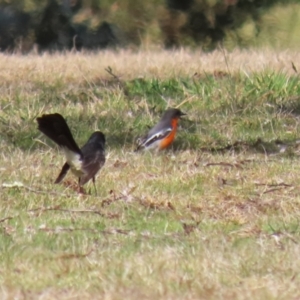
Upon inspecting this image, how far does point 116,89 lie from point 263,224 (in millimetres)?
5707

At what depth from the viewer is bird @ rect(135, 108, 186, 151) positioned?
8892 millimetres

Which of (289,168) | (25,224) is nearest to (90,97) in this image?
(289,168)

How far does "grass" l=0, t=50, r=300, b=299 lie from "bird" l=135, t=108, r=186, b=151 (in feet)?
0.46

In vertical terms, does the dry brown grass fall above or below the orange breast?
below

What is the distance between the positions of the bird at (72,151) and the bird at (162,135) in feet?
6.17

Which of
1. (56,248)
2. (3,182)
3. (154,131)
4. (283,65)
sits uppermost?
(56,248)

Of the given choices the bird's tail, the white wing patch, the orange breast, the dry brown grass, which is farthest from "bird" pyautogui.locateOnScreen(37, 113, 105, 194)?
the dry brown grass

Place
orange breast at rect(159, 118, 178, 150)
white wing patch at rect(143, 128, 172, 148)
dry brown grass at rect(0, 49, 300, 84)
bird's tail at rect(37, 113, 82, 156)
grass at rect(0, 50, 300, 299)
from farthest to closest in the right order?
dry brown grass at rect(0, 49, 300, 84), orange breast at rect(159, 118, 178, 150), white wing patch at rect(143, 128, 172, 148), bird's tail at rect(37, 113, 82, 156), grass at rect(0, 50, 300, 299)

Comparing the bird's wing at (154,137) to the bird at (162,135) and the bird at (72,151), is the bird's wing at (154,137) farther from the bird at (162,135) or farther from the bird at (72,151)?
the bird at (72,151)

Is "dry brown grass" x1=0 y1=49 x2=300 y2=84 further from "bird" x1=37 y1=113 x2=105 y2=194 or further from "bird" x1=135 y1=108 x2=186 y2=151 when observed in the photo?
"bird" x1=37 y1=113 x2=105 y2=194

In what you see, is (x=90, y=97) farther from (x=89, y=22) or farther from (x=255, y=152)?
(x=89, y=22)

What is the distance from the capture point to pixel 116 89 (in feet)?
36.7

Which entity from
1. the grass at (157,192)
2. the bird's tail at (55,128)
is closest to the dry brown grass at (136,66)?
the grass at (157,192)

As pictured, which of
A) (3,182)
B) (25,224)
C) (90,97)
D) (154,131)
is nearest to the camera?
(25,224)
